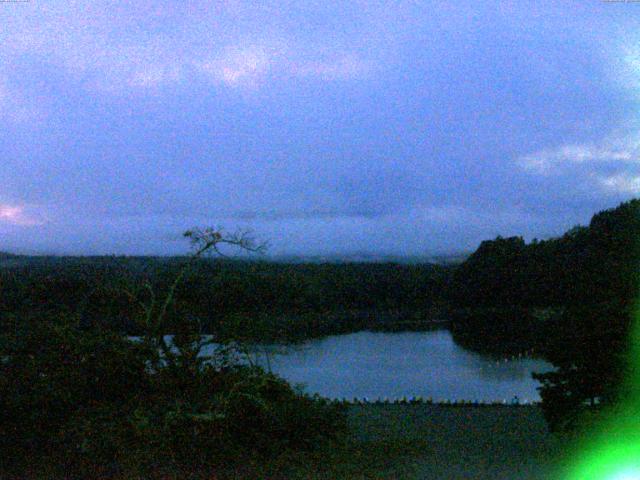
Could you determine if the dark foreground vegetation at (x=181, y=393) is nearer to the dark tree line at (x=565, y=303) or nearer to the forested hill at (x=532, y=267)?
the dark tree line at (x=565, y=303)

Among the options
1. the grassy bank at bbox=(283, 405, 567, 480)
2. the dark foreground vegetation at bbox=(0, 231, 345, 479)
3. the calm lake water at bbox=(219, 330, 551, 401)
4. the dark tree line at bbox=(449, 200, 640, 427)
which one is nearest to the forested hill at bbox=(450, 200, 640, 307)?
the dark tree line at bbox=(449, 200, 640, 427)

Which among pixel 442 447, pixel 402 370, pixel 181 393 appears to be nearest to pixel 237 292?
pixel 402 370

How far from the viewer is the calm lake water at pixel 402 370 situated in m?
16.5

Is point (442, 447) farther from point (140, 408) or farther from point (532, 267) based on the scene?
point (532, 267)

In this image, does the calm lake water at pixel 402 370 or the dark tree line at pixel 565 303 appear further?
the calm lake water at pixel 402 370

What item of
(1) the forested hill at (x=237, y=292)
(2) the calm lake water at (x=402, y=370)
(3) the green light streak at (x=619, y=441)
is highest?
(1) the forested hill at (x=237, y=292)

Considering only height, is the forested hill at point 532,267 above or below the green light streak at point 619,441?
above

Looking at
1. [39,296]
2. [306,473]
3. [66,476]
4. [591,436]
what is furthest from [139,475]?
[39,296]

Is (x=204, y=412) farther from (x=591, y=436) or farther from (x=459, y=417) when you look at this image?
(x=459, y=417)

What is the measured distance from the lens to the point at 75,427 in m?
7.93

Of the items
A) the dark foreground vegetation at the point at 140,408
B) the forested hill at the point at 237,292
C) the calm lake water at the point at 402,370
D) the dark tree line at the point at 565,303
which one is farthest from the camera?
the calm lake water at the point at 402,370

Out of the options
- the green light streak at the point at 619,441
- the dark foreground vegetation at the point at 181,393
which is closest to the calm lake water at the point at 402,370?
the dark foreground vegetation at the point at 181,393

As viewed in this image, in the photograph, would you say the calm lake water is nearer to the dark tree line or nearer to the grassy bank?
the dark tree line

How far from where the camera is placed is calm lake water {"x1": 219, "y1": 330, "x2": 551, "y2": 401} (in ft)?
54.1
